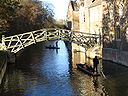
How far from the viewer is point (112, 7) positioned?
33969 millimetres

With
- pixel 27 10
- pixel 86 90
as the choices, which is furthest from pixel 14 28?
pixel 86 90

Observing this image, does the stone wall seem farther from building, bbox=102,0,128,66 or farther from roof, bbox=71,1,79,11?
roof, bbox=71,1,79,11

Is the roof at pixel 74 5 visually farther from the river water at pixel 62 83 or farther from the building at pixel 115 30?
the river water at pixel 62 83

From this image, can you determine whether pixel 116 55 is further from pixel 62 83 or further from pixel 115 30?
pixel 62 83

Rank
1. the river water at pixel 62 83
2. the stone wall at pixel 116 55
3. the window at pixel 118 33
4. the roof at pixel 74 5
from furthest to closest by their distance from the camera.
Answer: the roof at pixel 74 5 → the window at pixel 118 33 → the stone wall at pixel 116 55 → the river water at pixel 62 83

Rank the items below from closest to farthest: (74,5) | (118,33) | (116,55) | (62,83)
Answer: (62,83) < (116,55) < (118,33) < (74,5)

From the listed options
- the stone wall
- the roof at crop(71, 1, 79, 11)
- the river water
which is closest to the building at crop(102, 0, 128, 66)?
the stone wall

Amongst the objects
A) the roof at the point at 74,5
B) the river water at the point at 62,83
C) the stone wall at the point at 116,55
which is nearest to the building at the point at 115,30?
the stone wall at the point at 116,55

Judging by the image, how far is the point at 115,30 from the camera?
111 feet

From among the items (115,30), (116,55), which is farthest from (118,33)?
(116,55)

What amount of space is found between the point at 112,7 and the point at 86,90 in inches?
714

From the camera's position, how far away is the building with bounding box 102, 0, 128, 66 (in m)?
30.2

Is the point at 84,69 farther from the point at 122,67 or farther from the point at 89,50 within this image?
the point at 89,50

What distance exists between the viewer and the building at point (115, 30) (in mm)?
30250
